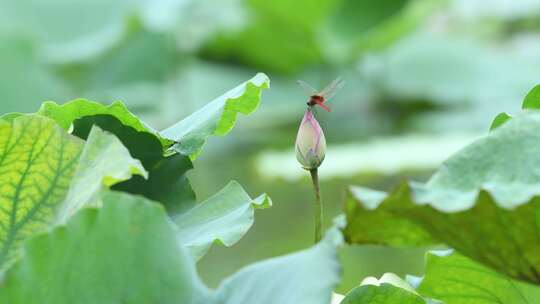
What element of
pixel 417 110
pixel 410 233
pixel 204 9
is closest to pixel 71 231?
pixel 410 233

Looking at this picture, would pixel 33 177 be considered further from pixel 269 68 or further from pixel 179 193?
pixel 269 68

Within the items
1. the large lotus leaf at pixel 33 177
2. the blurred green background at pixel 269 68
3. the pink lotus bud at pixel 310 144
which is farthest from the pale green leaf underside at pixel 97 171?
the blurred green background at pixel 269 68

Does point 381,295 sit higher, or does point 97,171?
point 97,171

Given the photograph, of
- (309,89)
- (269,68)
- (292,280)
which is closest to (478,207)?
(292,280)

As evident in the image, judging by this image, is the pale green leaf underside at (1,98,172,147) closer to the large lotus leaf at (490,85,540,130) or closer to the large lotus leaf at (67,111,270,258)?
the large lotus leaf at (67,111,270,258)

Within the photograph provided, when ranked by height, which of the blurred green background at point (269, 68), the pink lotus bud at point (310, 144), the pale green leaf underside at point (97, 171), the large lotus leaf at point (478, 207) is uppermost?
the blurred green background at point (269, 68)

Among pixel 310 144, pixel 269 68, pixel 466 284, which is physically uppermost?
pixel 269 68

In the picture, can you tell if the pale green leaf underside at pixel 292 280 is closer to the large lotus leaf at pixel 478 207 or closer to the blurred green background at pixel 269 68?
the large lotus leaf at pixel 478 207

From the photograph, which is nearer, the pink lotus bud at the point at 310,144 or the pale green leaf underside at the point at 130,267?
the pale green leaf underside at the point at 130,267

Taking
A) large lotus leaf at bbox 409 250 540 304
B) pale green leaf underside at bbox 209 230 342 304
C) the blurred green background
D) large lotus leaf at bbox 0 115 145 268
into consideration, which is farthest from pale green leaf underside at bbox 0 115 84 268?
the blurred green background
